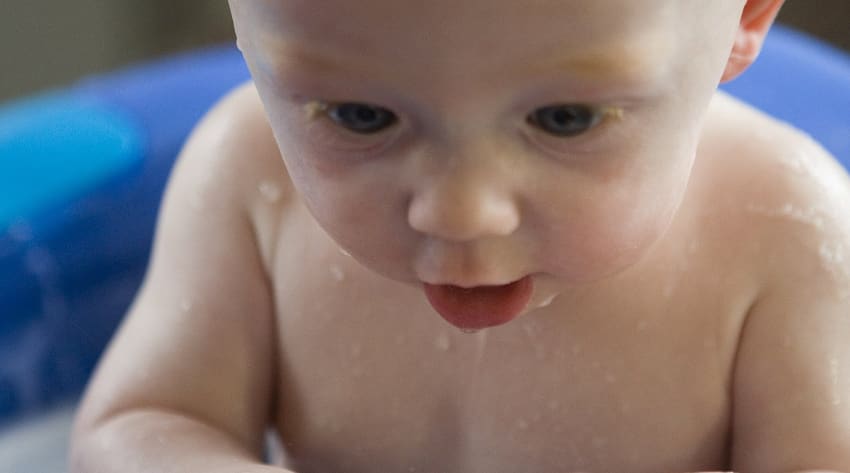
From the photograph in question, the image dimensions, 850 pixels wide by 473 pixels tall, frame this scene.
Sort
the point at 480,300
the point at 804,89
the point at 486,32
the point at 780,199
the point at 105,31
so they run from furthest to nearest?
the point at 105,31 → the point at 804,89 → the point at 780,199 → the point at 480,300 → the point at 486,32

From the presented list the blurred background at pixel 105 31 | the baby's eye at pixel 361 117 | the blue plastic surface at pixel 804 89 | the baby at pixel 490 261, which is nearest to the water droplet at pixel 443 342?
the baby at pixel 490 261

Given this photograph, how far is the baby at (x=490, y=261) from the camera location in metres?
0.46

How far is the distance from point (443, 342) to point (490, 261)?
20 cm

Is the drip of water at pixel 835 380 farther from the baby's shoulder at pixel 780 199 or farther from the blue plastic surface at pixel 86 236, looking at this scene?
the blue plastic surface at pixel 86 236

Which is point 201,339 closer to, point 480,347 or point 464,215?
point 480,347

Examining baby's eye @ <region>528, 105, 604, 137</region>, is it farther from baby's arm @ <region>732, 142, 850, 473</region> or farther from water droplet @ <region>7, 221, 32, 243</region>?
water droplet @ <region>7, 221, 32, 243</region>

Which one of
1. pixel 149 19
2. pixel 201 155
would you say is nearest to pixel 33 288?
pixel 201 155

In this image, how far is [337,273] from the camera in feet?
2.35

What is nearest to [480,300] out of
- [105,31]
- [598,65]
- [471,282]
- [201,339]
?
[471,282]

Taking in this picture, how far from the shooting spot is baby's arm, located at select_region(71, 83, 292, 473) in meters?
0.73

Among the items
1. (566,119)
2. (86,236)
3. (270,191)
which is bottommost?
(86,236)

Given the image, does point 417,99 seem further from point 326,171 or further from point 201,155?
point 201,155

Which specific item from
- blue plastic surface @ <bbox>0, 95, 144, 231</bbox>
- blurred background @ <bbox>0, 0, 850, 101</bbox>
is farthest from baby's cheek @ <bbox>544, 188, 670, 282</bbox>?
blurred background @ <bbox>0, 0, 850, 101</bbox>

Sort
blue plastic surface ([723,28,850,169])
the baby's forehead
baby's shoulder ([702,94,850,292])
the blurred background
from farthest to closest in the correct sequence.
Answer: the blurred background < blue plastic surface ([723,28,850,169]) < baby's shoulder ([702,94,850,292]) < the baby's forehead
